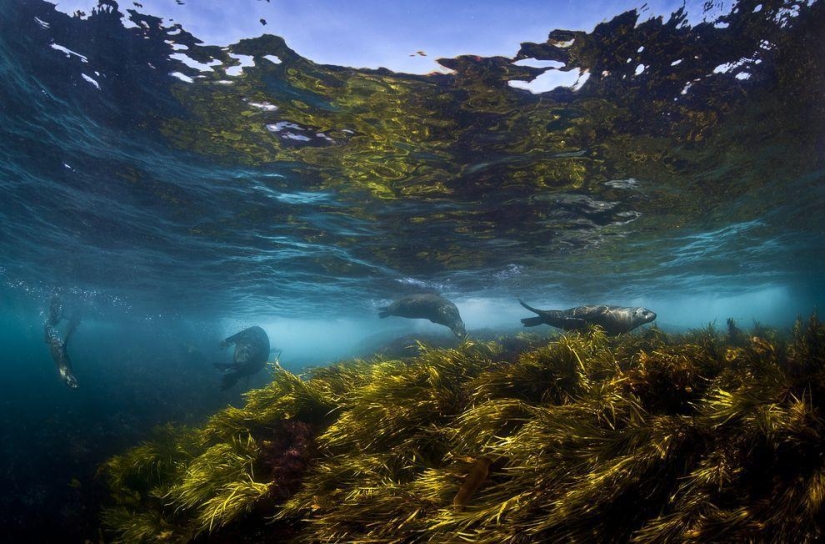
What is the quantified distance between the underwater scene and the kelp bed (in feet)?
0.08

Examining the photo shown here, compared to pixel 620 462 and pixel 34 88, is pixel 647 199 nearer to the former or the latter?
pixel 620 462

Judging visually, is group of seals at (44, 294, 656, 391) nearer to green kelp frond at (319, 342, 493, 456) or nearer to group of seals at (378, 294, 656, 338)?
group of seals at (378, 294, 656, 338)

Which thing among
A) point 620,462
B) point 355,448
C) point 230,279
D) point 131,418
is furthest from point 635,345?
point 230,279

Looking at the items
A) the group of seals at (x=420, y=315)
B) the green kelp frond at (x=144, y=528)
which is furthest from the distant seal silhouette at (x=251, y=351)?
the green kelp frond at (x=144, y=528)

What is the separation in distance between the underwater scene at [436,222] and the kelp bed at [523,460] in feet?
0.08

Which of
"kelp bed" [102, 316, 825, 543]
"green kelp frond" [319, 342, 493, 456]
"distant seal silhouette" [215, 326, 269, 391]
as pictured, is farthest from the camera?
"distant seal silhouette" [215, 326, 269, 391]

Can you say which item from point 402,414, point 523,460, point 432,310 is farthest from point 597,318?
point 432,310

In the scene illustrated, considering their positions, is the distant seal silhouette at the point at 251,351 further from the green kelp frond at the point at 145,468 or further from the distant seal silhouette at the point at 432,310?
the green kelp frond at the point at 145,468

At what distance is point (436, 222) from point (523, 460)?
39.9ft

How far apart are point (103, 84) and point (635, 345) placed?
12174 mm

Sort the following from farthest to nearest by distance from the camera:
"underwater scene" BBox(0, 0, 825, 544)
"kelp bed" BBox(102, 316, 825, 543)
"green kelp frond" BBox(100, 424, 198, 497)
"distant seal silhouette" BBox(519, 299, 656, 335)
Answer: "distant seal silhouette" BBox(519, 299, 656, 335)
"green kelp frond" BBox(100, 424, 198, 497)
"underwater scene" BBox(0, 0, 825, 544)
"kelp bed" BBox(102, 316, 825, 543)

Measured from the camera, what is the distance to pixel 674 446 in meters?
2.53

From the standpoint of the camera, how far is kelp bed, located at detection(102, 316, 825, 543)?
2262mm

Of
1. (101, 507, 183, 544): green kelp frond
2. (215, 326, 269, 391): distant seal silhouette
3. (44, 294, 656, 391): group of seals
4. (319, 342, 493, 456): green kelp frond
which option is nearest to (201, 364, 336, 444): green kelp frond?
(319, 342, 493, 456): green kelp frond
